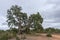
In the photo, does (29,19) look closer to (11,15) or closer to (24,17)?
(24,17)

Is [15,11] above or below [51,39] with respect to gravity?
above

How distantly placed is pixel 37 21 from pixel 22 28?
13.1ft

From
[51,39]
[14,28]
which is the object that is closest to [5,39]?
[51,39]

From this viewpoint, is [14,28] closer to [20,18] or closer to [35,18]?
[20,18]

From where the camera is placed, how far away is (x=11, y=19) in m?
42.2

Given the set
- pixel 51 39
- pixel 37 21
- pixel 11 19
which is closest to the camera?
pixel 51 39

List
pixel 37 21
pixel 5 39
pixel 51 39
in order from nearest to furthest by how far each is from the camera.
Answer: pixel 5 39 → pixel 51 39 → pixel 37 21

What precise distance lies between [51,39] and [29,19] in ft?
31.3

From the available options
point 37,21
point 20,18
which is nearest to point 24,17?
point 20,18

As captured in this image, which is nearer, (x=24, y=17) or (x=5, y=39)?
(x=5, y=39)

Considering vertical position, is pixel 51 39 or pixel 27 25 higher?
pixel 27 25

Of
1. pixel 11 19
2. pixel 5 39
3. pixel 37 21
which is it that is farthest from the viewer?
pixel 11 19

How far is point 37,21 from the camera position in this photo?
3956cm

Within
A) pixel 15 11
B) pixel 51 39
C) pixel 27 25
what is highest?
pixel 15 11
